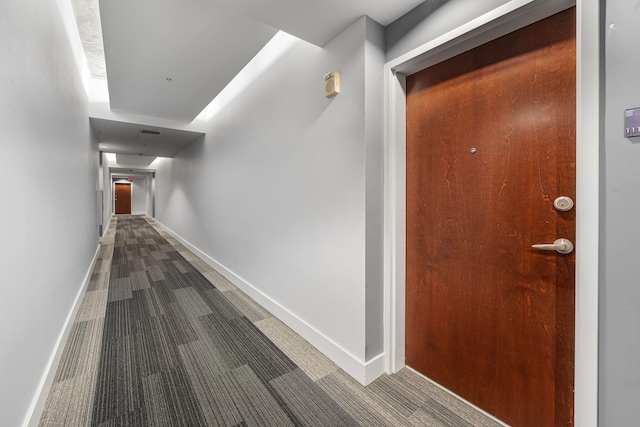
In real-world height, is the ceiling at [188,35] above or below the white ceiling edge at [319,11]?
above


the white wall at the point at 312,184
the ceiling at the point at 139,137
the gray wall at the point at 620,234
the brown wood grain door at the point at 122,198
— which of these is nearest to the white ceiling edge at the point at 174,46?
the white wall at the point at 312,184

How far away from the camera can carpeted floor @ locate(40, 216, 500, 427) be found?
56.3 inches

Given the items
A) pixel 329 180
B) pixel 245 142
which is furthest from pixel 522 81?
pixel 245 142

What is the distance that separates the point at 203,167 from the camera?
191 inches

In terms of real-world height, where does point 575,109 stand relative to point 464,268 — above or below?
above

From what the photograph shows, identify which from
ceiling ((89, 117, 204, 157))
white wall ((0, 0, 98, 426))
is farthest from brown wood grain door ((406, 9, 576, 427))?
ceiling ((89, 117, 204, 157))

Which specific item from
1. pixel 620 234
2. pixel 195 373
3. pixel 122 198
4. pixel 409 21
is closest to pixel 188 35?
pixel 409 21

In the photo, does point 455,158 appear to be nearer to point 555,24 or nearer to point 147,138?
point 555,24

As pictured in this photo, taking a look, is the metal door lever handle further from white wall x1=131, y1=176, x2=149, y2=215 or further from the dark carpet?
white wall x1=131, y1=176, x2=149, y2=215

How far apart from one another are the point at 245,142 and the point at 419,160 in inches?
87.2

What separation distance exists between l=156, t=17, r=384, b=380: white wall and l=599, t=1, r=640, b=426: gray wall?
103 centimetres

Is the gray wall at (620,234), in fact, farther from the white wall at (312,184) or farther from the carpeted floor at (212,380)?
the white wall at (312,184)

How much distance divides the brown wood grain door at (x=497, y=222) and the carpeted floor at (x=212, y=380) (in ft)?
0.94

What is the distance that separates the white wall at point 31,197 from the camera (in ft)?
3.68
